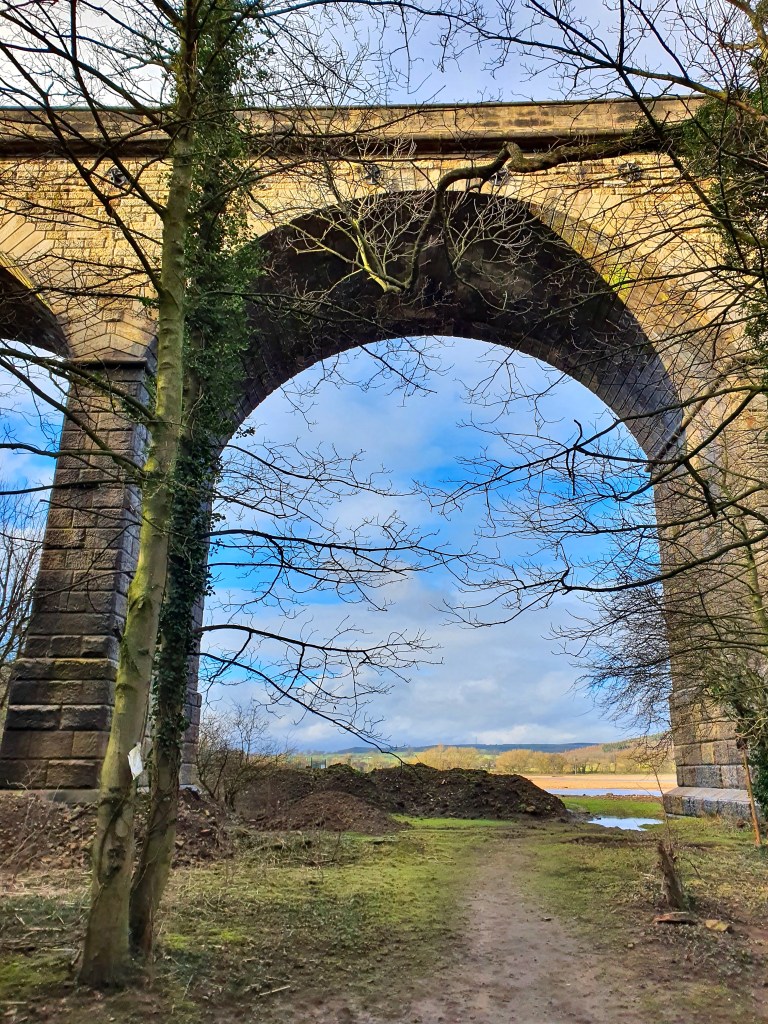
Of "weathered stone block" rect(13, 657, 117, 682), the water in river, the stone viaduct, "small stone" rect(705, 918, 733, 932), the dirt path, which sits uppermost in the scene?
the stone viaduct

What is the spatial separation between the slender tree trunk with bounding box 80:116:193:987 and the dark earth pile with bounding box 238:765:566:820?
36.3 ft

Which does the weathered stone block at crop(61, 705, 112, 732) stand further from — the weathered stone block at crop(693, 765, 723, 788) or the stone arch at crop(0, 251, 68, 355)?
the weathered stone block at crop(693, 765, 723, 788)

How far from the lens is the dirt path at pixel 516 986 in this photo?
3.90m

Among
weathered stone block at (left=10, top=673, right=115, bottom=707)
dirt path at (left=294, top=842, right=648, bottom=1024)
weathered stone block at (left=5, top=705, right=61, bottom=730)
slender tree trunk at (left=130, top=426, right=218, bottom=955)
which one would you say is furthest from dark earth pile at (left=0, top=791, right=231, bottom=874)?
dirt path at (left=294, top=842, right=648, bottom=1024)

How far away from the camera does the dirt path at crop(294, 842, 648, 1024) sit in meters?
3.90

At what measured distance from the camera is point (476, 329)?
14273 millimetres

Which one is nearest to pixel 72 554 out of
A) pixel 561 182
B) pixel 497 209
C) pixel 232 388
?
pixel 232 388

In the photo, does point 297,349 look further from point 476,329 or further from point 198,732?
point 198,732

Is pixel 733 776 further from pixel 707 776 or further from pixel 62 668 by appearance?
pixel 62 668

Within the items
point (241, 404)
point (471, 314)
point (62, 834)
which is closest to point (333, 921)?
point (62, 834)

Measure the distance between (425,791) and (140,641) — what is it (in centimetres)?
1427

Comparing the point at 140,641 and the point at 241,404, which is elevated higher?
the point at 241,404

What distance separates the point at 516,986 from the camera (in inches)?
175

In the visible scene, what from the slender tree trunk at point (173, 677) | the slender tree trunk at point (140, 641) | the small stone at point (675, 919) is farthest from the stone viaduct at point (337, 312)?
the small stone at point (675, 919)
